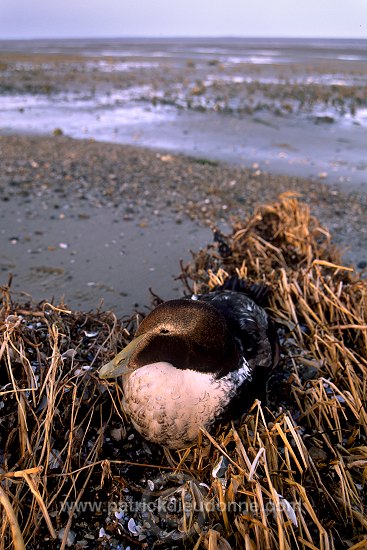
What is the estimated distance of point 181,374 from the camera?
1846mm

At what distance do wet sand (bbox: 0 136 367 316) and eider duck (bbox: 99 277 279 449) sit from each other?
4.29 feet

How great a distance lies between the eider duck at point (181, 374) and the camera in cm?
181

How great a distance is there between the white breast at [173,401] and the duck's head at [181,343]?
0.03m

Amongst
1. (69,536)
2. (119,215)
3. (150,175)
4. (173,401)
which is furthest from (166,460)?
(150,175)

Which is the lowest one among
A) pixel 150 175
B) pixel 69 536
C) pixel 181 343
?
pixel 69 536

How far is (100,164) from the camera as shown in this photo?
Result: 6734 millimetres

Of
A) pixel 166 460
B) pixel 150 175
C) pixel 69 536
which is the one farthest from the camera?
pixel 150 175

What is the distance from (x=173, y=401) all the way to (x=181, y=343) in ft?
0.71

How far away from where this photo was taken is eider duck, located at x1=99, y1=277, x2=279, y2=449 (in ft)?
5.95

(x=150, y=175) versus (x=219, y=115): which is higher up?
(x=219, y=115)

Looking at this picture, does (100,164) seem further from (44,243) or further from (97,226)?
(44,243)

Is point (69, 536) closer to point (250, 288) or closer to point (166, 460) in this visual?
point (166, 460)

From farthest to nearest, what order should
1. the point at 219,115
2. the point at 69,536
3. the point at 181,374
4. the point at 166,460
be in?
the point at 219,115 → the point at 166,460 → the point at 181,374 → the point at 69,536

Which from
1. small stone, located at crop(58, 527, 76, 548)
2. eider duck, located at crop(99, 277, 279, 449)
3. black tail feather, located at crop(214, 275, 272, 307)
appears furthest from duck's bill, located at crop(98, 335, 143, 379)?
black tail feather, located at crop(214, 275, 272, 307)
